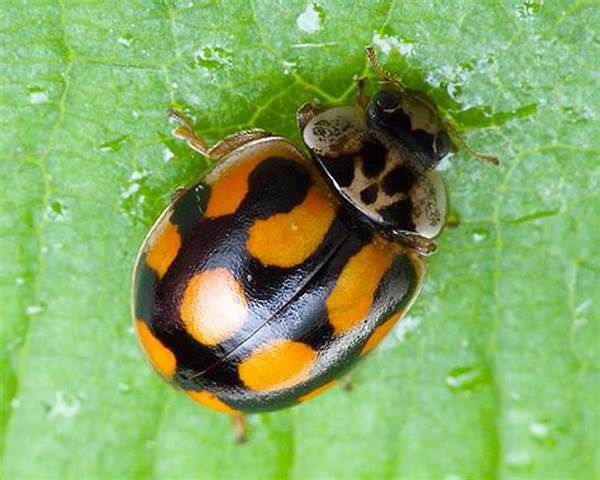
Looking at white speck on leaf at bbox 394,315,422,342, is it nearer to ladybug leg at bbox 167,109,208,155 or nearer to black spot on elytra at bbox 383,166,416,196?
black spot on elytra at bbox 383,166,416,196

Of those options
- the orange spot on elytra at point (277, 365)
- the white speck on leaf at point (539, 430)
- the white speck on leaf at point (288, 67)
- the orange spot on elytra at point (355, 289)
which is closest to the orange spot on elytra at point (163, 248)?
the orange spot on elytra at point (277, 365)

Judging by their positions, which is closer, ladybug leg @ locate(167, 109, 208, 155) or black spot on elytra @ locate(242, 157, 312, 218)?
black spot on elytra @ locate(242, 157, 312, 218)

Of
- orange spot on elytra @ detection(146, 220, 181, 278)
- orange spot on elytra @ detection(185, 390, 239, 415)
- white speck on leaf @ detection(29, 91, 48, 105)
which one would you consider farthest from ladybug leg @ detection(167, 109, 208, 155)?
orange spot on elytra @ detection(185, 390, 239, 415)

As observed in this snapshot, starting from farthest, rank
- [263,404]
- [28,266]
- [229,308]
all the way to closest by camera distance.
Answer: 1. [28,266]
2. [263,404]
3. [229,308]

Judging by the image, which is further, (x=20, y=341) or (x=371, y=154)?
(x=20, y=341)

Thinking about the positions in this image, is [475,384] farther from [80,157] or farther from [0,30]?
[0,30]

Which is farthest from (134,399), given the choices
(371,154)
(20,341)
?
(371,154)
